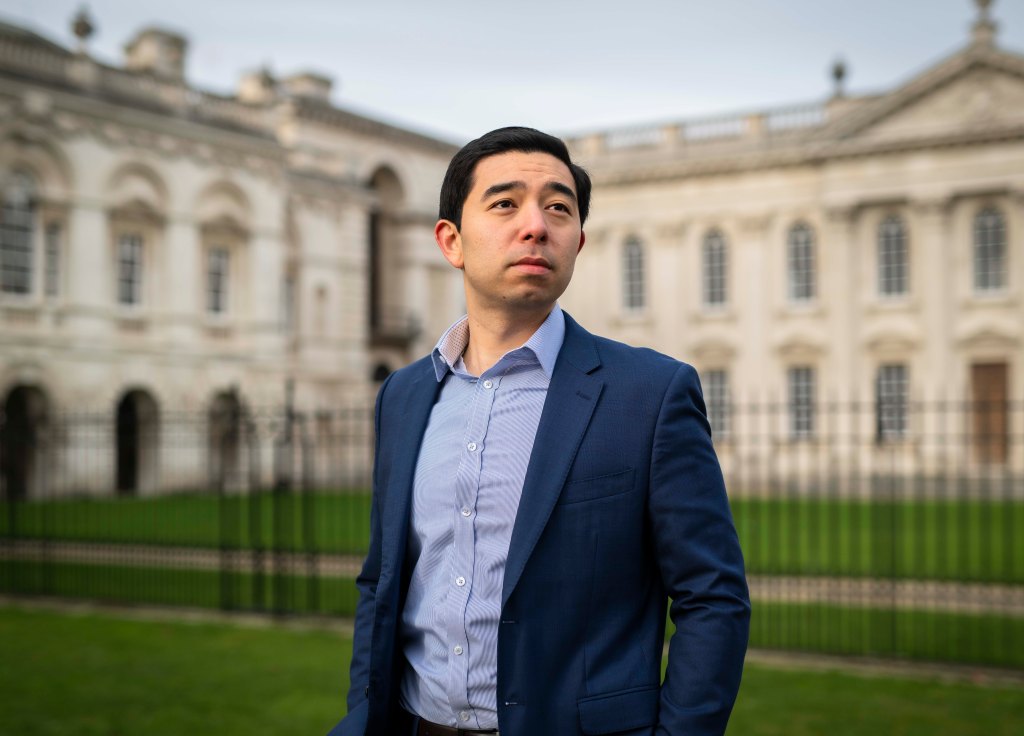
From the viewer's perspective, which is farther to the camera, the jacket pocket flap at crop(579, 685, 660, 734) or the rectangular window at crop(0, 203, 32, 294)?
the rectangular window at crop(0, 203, 32, 294)

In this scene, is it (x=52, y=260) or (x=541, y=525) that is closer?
(x=541, y=525)

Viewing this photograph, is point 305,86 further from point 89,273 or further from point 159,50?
point 89,273

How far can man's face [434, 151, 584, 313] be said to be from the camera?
2467mm

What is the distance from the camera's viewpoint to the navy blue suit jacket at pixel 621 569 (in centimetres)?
228

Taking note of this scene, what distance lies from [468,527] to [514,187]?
794mm

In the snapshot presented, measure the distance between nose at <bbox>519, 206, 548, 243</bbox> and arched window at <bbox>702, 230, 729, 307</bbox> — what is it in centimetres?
3717

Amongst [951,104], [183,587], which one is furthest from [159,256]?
[951,104]

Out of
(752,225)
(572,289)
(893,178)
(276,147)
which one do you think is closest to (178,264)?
(276,147)

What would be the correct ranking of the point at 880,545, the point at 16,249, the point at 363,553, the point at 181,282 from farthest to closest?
1. the point at 181,282
2. the point at 16,249
3. the point at 880,545
4. the point at 363,553

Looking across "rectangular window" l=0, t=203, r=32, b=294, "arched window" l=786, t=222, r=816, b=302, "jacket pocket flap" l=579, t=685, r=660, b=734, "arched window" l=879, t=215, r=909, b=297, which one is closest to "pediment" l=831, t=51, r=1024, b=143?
"arched window" l=879, t=215, r=909, b=297

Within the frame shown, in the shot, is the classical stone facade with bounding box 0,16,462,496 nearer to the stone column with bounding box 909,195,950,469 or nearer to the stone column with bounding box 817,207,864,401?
the stone column with bounding box 817,207,864,401

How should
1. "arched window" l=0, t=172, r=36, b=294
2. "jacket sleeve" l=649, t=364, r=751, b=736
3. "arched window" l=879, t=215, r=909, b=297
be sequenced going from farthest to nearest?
"arched window" l=879, t=215, r=909, b=297, "arched window" l=0, t=172, r=36, b=294, "jacket sleeve" l=649, t=364, r=751, b=736

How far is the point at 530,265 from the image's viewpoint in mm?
2469

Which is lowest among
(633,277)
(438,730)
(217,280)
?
(438,730)
